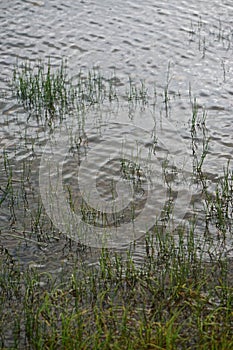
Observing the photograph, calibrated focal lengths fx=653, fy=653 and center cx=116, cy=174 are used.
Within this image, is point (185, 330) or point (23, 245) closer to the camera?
point (185, 330)

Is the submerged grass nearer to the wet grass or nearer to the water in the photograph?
the wet grass

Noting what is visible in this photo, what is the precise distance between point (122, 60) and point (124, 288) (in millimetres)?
6231

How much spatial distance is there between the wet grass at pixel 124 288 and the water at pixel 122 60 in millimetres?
113

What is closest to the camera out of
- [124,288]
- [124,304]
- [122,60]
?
[124,304]

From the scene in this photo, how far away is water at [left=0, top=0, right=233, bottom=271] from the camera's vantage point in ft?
28.5

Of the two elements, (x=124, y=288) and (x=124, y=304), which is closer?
(x=124, y=304)

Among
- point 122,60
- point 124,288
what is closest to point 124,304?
point 124,288

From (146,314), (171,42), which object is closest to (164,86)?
(171,42)

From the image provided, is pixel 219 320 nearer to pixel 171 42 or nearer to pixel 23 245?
pixel 23 245

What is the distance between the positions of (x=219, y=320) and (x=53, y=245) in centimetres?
211

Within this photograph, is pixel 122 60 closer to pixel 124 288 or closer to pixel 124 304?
pixel 124 288

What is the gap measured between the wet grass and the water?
4.5 inches

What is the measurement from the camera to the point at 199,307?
6055 millimetres

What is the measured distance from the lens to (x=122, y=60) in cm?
1184
